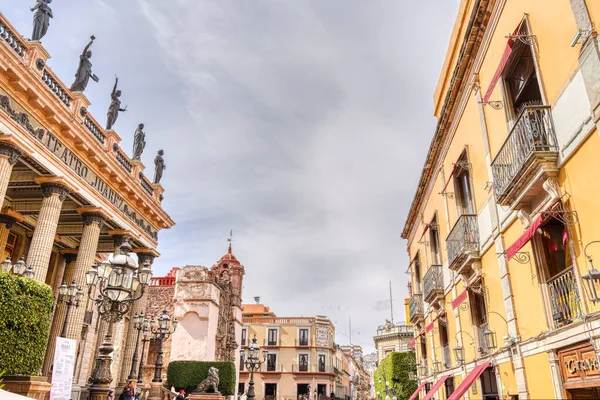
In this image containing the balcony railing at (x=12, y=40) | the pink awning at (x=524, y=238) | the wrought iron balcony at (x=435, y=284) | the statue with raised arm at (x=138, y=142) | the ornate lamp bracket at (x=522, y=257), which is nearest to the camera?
the pink awning at (x=524, y=238)

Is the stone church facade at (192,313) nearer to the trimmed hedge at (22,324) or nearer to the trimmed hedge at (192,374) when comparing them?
the trimmed hedge at (192,374)

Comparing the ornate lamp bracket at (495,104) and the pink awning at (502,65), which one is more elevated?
the pink awning at (502,65)

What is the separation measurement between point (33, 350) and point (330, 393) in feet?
144

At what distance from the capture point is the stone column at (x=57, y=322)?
45.8 ft

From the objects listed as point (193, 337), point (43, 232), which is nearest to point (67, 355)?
point (43, 232)

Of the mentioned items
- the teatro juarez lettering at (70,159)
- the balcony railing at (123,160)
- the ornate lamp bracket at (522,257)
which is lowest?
the ornate lamp bracket at (522,257)

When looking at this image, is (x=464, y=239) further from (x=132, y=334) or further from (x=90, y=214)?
(x=132, y=334)

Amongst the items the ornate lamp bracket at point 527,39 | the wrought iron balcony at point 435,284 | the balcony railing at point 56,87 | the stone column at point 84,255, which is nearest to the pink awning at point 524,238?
the ornate lamp bracket at point 527,39

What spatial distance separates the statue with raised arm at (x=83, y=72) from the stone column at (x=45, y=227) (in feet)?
11.2

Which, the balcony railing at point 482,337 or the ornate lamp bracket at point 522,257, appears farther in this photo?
the balcony railing at point 482,337

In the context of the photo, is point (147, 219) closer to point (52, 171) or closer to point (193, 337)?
point (52, 171)

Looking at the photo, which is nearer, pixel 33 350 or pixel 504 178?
pixel 504 178

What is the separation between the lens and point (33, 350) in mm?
9828

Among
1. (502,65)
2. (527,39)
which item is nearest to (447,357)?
(502,65)
